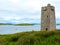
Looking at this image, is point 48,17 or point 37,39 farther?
point 48,17

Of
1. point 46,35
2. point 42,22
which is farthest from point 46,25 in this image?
point 46,35

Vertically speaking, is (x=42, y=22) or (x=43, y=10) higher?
(x=43, y=10)

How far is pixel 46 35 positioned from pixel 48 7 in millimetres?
13943

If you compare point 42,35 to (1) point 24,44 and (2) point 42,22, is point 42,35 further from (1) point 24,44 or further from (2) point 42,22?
(2) point 42,22

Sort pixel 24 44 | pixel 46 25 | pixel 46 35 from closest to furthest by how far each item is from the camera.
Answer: pixel 24 44
pixel 46 35
pixel 46 25

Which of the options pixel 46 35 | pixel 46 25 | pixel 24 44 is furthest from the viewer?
pixel 46 25

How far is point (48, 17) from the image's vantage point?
98.3 ft

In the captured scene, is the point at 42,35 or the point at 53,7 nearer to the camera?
the point at 42,35

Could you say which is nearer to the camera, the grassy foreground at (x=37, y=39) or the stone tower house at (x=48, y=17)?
the grassy foreground at (x=37, y=39)

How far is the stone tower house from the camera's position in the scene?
30.0m

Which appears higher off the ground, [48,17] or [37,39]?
[48,17]

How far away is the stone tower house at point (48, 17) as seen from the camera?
30.0m

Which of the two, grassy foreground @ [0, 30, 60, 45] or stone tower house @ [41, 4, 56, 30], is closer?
grassy foreground @ [0, 30, 60, 45]

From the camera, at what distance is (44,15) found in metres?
30.5
